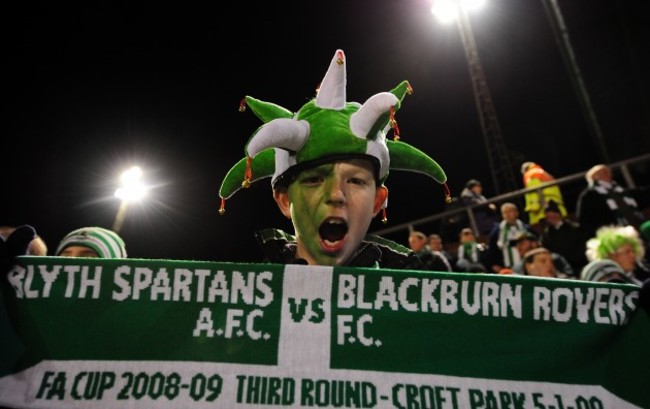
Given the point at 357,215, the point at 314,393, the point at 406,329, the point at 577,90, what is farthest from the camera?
the point at 577,90

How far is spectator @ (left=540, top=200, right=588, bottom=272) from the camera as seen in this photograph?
6.38 m

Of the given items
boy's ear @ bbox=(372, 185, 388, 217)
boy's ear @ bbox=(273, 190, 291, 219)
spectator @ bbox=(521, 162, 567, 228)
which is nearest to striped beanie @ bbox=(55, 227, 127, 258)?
boy's ear @ bbox=(273, 190, 291, 219)

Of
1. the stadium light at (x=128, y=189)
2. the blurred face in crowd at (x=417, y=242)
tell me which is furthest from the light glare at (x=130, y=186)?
the blurred face in crowd at (x=417, y=242)

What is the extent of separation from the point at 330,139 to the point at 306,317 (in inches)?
27.8

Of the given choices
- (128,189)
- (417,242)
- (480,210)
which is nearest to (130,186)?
(128,189)

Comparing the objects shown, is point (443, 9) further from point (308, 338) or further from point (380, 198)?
point (308, 338)

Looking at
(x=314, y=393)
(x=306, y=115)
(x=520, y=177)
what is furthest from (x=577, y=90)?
(x=314, y=393)

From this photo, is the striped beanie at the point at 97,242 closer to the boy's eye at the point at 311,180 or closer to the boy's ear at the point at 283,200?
the boy's ear at the point at 283,200

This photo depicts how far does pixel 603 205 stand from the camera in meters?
6.46

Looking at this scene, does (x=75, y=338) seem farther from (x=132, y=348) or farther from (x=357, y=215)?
(x=357, y=215)

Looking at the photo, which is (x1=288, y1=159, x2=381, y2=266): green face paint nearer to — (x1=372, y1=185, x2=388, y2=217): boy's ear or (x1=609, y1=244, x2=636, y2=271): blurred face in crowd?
(x1=372, y1=185, x2=388, y2=217): boy's ear

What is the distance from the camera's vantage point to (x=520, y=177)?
1612 cm

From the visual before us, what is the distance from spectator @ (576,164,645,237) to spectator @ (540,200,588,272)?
0.15 m

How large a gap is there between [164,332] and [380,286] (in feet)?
2.20
